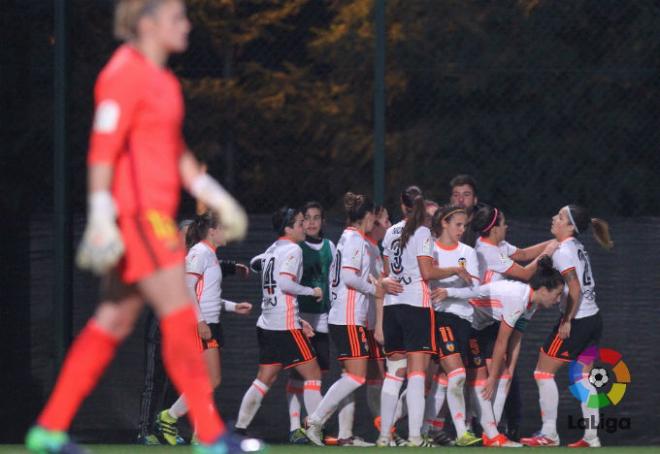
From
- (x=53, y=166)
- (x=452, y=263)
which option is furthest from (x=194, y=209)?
(x=452, y=263)

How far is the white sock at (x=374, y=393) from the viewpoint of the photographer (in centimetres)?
917

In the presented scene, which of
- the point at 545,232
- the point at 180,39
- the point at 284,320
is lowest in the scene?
the point at 284,320

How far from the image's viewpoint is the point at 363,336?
8.83 metres

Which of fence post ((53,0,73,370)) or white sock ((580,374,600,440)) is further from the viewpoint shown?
fence post ((53,0,73,370))

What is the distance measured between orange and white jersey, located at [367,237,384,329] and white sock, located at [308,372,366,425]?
0.51 metres

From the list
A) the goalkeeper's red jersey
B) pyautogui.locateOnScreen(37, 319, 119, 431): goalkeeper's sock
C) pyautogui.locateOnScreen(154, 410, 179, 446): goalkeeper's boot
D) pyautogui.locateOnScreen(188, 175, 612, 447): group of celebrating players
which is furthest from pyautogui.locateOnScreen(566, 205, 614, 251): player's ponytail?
pyautogui.locateOnScreen(37, 319, 119, 431): goalkeeper's sock

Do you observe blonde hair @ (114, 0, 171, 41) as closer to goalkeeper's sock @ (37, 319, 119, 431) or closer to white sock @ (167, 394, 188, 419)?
goalkeeper's sock @ (37, 319, 119, 431)

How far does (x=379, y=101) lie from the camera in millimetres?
9172

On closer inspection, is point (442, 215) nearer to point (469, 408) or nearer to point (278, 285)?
point (278, 285)

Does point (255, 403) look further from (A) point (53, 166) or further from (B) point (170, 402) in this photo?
(A) point (53, 166)

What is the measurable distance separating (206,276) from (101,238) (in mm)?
4384

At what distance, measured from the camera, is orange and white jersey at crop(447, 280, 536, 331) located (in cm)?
867

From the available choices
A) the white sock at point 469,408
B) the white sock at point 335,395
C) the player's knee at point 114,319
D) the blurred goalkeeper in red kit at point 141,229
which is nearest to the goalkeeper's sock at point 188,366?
the blurred goalkeeper in red kit at point 141,229

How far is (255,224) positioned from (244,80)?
3.34 feet
